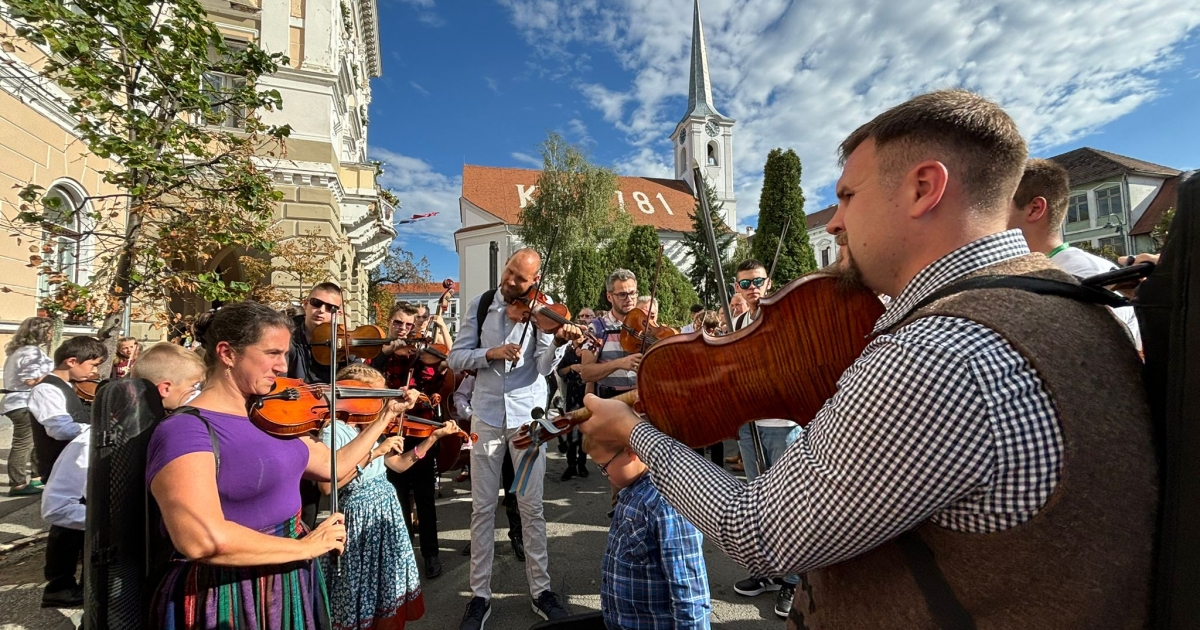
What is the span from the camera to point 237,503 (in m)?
1.83

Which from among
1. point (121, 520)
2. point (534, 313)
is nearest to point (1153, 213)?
point (534, 313)

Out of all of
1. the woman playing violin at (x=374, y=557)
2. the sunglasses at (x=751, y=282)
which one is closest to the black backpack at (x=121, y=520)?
the woman playing violin at (x=374, y=557)

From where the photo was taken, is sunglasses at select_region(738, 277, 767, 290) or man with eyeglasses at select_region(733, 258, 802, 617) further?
sunglasses at select_region(738, 277, 767, 290)

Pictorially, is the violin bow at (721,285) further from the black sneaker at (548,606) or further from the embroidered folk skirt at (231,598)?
the black sneaker at (548,606)

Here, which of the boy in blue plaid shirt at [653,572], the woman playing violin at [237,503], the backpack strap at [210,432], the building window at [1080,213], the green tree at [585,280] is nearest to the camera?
the woman playing violin at [237,503]

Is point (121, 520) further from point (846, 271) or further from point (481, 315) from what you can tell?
point (846, 271)

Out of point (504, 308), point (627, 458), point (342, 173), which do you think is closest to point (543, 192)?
point (342, 173)

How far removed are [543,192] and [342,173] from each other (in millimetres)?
14965

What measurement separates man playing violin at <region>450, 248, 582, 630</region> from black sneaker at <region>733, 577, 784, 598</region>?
49.0 inches

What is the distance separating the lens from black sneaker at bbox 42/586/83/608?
323 centimetres

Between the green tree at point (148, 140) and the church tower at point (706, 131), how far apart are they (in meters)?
51.7

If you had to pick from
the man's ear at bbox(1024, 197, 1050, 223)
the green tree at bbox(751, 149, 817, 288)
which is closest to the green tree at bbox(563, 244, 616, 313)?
the green tree at bbox(751, 149, 817, 288)

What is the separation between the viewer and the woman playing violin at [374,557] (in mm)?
2721

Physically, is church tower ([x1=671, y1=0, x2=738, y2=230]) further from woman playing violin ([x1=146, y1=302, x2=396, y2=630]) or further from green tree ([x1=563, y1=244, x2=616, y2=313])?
woman playing violin ([x1=146, y1=302, x2=396, y2=630])
